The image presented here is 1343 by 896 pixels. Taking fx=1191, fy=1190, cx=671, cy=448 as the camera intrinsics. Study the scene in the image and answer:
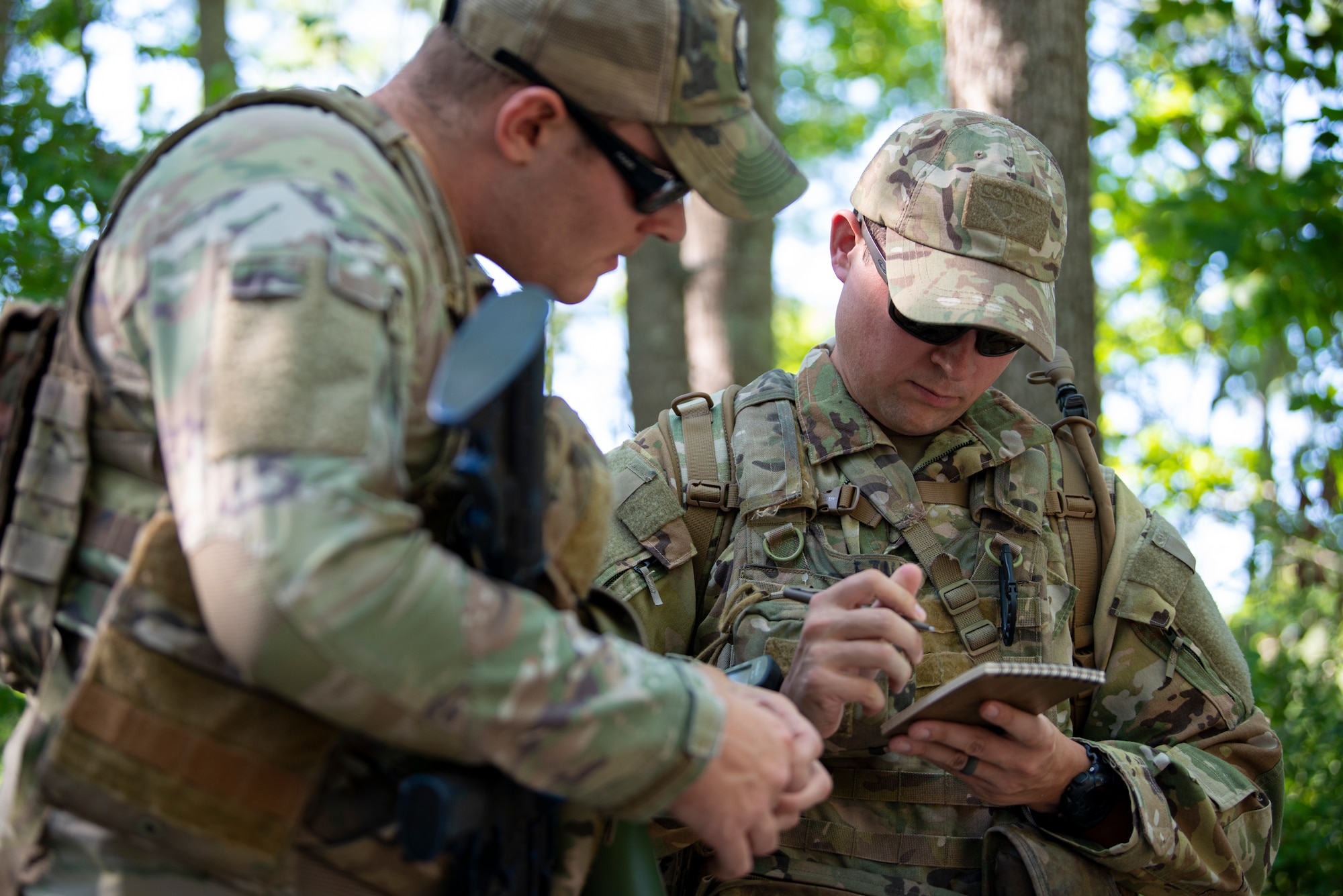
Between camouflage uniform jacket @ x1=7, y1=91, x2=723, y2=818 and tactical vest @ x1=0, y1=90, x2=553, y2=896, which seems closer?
camouflage uniform jacket @ x1=7, y1=91, x2=723, y2=818

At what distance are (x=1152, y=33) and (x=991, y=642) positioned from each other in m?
4.77

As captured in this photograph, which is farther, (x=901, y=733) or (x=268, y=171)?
(x=901, y=733)

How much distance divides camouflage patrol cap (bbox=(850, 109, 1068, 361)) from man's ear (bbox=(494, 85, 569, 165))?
128cm

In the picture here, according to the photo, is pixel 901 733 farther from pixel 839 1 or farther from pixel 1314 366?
pixel 839 1

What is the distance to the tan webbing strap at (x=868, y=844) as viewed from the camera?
2.78 m

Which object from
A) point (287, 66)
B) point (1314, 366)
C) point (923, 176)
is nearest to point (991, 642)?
point (923, 176)

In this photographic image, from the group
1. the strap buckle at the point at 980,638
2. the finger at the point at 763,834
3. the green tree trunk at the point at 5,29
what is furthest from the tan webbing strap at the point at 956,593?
the green tree trunk at the point at 5,29

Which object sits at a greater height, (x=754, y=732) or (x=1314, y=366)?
(x=1314, y=366)

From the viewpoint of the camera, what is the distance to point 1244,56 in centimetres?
689

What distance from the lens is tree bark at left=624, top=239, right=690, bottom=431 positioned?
731 centimetres

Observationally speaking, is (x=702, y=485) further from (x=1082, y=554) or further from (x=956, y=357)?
(x=1082, y=554)

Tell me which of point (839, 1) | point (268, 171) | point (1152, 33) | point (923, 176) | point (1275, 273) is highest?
point (839, 1)

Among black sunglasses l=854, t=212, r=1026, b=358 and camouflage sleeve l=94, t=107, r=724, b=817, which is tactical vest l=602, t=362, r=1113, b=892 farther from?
camouflage sleeve l=94, t=107, r=724, b=817

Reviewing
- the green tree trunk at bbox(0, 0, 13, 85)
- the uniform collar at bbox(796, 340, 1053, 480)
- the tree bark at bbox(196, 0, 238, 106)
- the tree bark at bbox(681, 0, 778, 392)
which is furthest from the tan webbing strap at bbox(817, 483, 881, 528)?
the tree bark at bbox(196, 0, 238, 106)
